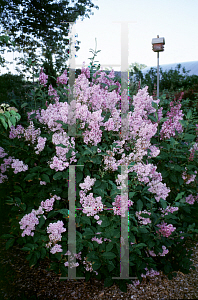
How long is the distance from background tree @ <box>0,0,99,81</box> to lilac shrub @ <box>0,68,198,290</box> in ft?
Result: 25.7

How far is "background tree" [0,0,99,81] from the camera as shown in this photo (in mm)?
9898

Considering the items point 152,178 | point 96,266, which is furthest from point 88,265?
point 152,178

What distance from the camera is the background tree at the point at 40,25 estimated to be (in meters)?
9.90

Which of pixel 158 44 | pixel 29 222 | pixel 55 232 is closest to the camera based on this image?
pixel 55 232

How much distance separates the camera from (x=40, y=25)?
34.2ft

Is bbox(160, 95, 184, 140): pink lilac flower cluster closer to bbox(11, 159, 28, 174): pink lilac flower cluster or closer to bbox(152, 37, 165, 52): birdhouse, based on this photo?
bbox(11, 159, 28, 174): pink lilac flower cluster

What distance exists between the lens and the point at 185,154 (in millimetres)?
2734

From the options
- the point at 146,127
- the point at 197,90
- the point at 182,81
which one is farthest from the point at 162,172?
the point at 182,81

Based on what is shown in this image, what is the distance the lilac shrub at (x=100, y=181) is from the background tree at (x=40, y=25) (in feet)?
25.7

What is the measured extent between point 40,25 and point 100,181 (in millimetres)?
10123

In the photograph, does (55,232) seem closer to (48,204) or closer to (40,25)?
(48,204)

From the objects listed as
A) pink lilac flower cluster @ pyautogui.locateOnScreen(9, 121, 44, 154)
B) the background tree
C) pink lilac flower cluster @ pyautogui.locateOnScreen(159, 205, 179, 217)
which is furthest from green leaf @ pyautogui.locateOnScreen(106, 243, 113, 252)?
the background tree

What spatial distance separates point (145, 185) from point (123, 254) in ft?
2.37

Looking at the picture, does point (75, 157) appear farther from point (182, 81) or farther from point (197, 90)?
point (182, 81)
